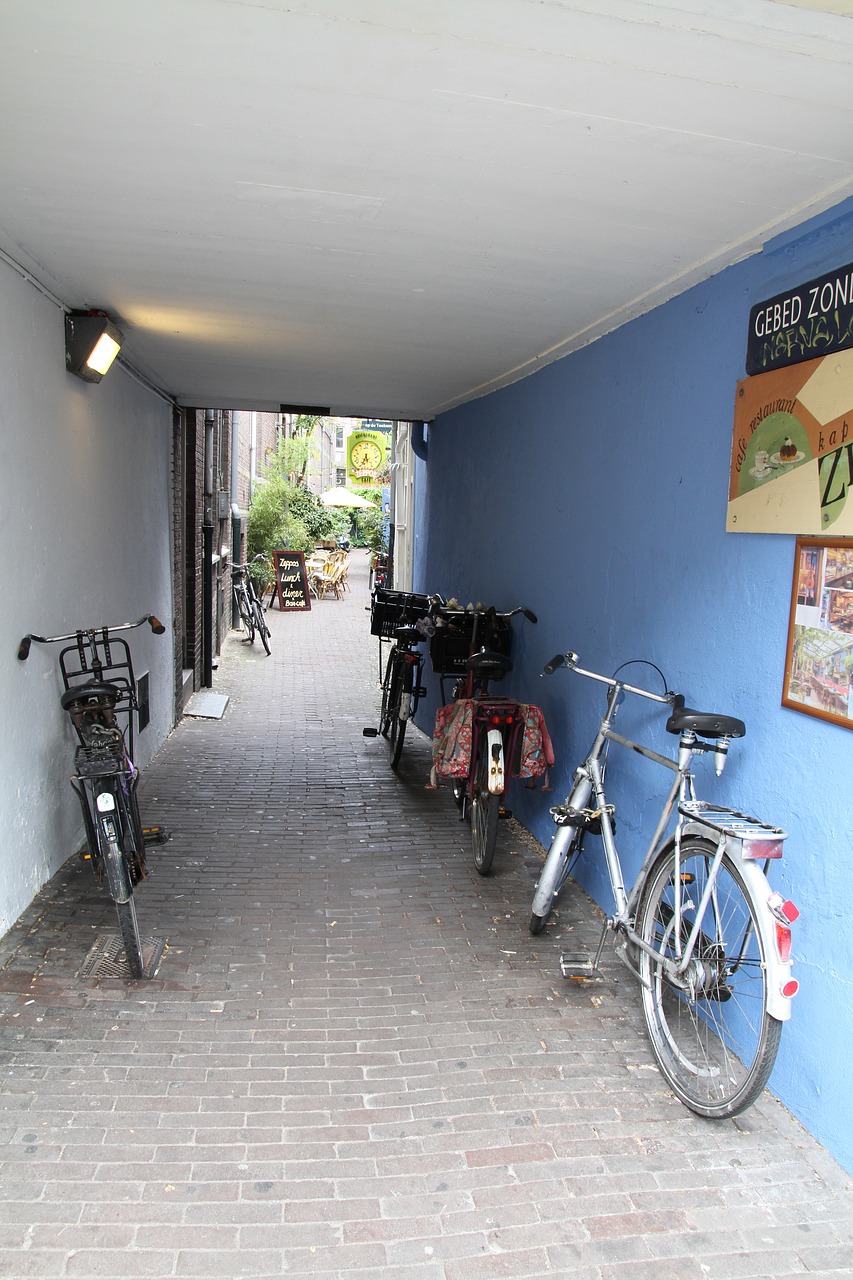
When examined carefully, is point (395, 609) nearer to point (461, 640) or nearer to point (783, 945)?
point (461, 640)

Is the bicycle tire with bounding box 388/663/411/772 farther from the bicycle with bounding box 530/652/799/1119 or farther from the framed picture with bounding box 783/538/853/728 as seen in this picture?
the framed picture with bounding box 783/538/853/728

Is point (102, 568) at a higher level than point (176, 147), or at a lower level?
lower

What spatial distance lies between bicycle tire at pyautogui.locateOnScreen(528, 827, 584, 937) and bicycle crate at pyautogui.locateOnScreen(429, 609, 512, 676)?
2.17m

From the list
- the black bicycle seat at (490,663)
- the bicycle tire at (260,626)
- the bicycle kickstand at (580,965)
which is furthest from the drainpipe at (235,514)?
the bicycle kickstand at (580,965)

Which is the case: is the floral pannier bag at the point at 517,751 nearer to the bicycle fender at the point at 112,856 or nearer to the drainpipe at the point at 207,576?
the bicycle fender at the point at 112,856

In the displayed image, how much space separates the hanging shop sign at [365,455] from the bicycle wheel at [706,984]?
52.3 ft

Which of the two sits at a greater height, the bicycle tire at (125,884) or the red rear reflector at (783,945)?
the red rear reflector at (783,945)

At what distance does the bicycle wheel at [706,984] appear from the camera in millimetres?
2754

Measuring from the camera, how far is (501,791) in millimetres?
4512

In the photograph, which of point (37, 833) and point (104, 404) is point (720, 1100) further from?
point (104, 404)

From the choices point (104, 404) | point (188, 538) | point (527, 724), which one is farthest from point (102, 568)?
point (188, 538)

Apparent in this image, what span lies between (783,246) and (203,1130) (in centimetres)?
340

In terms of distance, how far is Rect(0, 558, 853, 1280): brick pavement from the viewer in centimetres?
224

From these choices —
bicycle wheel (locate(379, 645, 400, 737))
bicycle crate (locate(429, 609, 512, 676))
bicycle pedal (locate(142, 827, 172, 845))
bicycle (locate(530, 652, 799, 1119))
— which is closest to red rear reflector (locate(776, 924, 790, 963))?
bicycle (locate(530, 652, 799, 1119))
